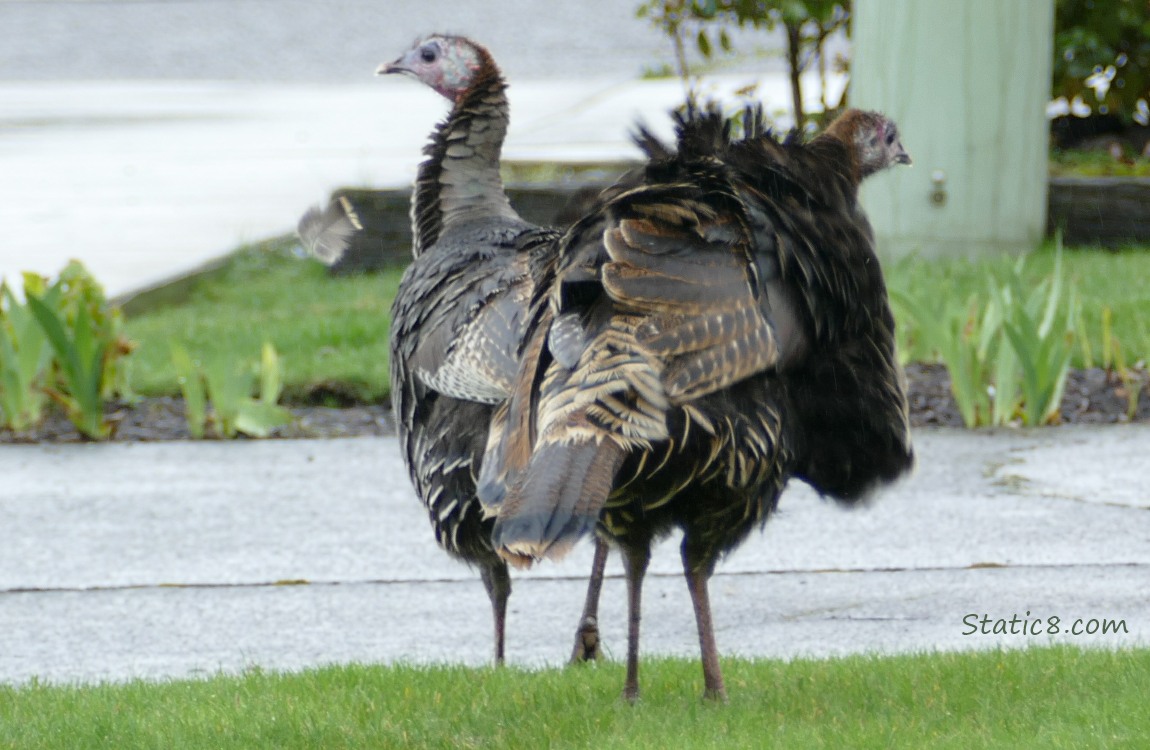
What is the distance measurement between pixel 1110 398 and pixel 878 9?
307 centimetres

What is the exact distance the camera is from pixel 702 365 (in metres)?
3.16

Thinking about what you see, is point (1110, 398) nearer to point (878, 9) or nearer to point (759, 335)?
point (878, 9)

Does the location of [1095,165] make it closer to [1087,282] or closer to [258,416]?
Answer: [1087,282]

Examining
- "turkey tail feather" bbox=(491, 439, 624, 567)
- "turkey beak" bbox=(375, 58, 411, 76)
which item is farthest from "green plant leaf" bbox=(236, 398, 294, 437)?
"turkey tail feather" bbox=(491, 439, 624, 567)

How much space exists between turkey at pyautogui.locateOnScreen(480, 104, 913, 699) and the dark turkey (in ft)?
0.75

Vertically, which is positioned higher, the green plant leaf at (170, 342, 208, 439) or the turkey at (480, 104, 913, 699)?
the turkey at (480, 104, 913, 699)

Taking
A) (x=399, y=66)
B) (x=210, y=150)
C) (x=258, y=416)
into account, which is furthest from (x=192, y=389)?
(x=210, y=150)

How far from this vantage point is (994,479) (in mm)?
5863

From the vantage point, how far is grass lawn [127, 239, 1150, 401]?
7.35 m

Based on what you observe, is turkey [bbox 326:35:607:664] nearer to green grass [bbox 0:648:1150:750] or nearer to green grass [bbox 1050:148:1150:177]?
green grass [bbox 0:648:1150:750]

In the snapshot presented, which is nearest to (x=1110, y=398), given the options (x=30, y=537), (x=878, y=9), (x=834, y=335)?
(x=878, y=9)

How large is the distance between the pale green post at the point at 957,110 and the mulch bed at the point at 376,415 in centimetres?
207

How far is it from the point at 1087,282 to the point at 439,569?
467cm

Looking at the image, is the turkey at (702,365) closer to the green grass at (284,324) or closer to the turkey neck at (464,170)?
the turkey neck at (464,170)
